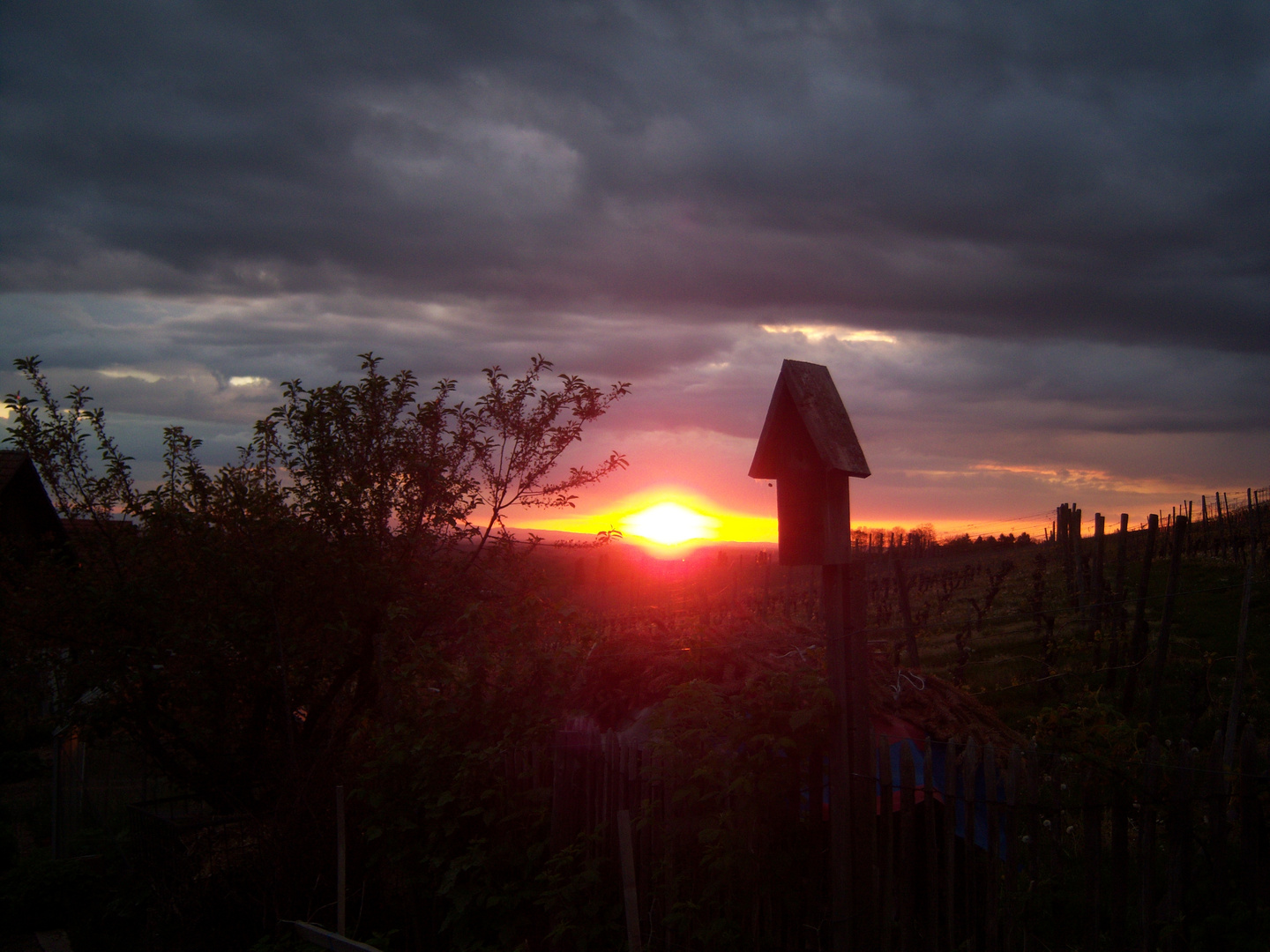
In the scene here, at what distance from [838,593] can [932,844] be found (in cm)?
123

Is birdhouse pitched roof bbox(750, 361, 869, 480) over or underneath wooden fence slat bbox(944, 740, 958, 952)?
over

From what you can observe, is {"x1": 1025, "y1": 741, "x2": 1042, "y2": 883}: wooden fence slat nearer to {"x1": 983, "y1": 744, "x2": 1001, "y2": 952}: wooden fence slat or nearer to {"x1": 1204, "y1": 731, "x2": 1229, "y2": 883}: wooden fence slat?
{"x1": 983, "y1": 744, "x2": 1001, "y2": 952}: wooden fence slat

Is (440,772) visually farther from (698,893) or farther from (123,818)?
(123,818)

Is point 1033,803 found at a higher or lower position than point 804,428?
lower

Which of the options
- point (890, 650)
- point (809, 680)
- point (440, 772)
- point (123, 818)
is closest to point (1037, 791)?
point (809, 680)

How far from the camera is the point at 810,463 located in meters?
4.48

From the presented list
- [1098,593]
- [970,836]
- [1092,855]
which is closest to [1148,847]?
[1092,855]

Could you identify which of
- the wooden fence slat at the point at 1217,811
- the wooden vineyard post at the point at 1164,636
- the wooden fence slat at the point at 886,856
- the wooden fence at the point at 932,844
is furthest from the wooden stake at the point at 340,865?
the wooden vineyard post at the point at 1164,636

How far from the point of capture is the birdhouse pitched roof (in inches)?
172

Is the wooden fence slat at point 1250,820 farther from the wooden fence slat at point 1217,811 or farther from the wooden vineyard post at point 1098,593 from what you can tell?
the wooden vineyard post at point 1098,593

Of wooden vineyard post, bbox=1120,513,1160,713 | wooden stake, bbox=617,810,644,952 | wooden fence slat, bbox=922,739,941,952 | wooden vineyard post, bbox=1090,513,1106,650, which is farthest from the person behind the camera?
wooden vineyard post, bbox=1090,513,1106,650

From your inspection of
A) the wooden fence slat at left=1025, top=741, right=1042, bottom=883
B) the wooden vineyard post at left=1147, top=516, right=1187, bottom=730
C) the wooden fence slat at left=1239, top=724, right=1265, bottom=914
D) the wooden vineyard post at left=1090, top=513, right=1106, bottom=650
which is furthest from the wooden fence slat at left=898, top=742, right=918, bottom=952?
the wooden vineyard post at left=1090, top=513, right=1106, bottom=650

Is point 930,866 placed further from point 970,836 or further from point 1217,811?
point 1217,811

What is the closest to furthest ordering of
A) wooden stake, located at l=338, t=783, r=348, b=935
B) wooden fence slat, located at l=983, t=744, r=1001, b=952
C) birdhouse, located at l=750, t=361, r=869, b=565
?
wooden fence slat, located at l=983, t=744, r=1001, b=952, birdhouse, located at l=750, t=361, r=869, b=565, wooden stake, located at l=338, t=783, r=348, b=935
